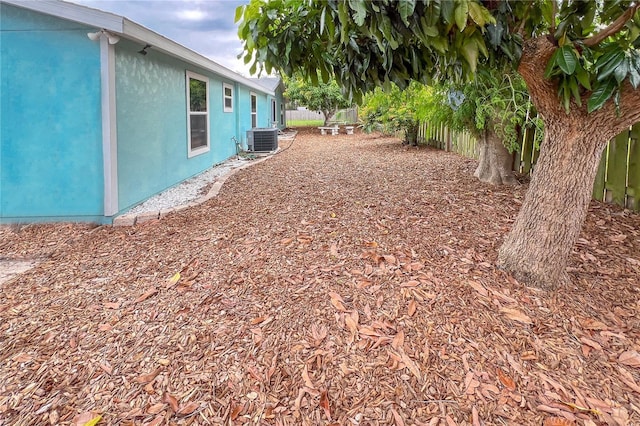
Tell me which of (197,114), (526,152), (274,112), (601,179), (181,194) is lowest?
(181,194)

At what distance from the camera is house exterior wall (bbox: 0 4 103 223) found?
4.45m

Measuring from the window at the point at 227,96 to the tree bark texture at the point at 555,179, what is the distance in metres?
8.23

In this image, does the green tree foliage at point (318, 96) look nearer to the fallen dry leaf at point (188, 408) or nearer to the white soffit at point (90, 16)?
the white soffit at point (90, 16)

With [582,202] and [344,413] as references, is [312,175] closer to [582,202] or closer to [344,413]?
[582,202]

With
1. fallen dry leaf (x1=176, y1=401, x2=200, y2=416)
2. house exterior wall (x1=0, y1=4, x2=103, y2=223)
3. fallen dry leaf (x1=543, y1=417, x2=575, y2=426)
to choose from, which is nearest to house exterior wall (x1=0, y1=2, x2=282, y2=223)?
house exterior wall (x1=0, y1=4, x2=103, y2=223)

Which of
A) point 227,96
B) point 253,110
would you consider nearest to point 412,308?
point 227,96

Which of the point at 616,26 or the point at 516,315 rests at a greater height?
the point at 616,26

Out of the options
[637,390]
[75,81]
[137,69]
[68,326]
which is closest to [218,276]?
[68,326]

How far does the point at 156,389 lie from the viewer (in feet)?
6.84

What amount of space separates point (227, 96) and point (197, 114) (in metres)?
2.55

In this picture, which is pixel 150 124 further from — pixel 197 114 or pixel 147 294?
pixel 147 294

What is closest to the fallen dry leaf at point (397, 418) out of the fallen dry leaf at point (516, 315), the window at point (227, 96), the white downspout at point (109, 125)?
the fallen dry leaf at point (516, 315)

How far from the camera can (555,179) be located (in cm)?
285

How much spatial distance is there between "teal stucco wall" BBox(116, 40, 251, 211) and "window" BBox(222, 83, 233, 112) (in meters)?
1.74
